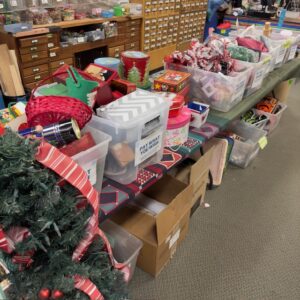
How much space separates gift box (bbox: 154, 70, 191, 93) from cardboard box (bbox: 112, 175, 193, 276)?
0.44m

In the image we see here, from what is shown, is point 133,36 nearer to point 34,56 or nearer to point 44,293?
point 34,56

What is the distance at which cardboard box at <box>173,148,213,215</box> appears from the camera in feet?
4.71

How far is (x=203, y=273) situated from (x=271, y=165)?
122 cm

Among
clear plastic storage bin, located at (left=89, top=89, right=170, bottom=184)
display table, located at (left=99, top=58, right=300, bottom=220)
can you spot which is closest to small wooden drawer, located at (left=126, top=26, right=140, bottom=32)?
display table, located at (left=99, top=58, right=300, bottom=220)

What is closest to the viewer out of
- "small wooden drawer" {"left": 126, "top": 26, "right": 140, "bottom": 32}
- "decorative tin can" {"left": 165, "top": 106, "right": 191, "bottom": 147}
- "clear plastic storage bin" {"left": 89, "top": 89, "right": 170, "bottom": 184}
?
"clear plastic storage bin" {"left": 89, "top": 89, "right": 170, "bottom": 184}

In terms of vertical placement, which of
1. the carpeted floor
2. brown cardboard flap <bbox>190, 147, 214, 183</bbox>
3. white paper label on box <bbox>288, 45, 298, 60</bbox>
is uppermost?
white paper label on box <bbox>288, 45, 298, 60</bbox>

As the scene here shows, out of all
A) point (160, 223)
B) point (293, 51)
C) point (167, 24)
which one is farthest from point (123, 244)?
point (167, 24)

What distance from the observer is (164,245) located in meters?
1.31

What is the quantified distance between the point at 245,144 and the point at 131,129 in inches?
54.7

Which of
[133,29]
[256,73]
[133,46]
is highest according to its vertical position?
[256,73]

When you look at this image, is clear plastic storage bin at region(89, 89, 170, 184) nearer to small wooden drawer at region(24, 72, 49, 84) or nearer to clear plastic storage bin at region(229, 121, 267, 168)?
clear plastic storage bin at region(229, 121, 267, 168)

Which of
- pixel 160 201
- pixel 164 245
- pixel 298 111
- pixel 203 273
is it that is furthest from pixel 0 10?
pixel 298 111

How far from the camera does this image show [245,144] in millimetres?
2076

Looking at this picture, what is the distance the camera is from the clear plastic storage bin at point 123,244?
1215 mm
